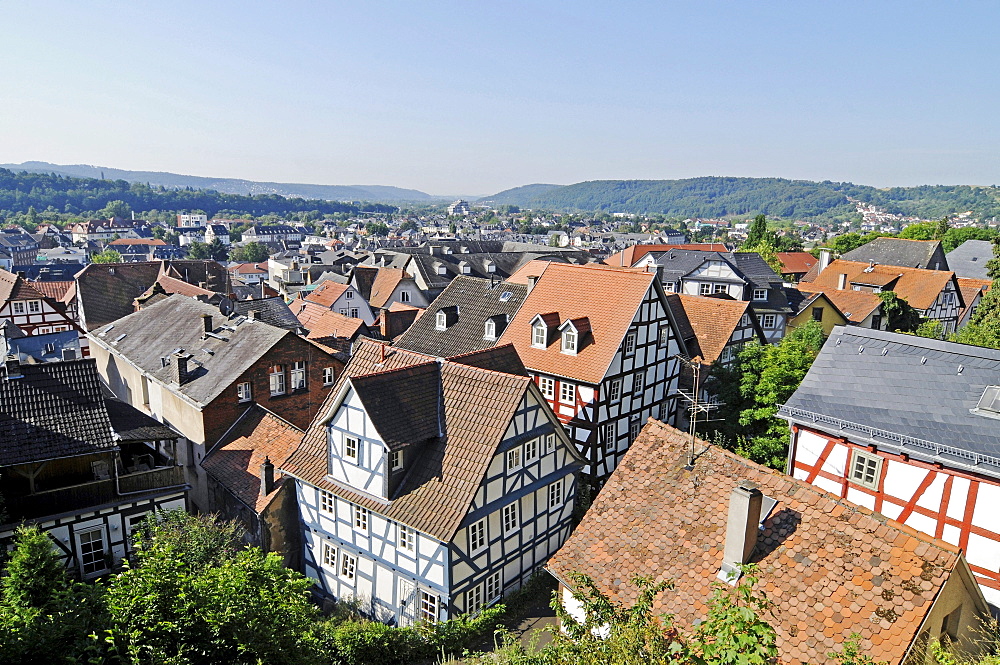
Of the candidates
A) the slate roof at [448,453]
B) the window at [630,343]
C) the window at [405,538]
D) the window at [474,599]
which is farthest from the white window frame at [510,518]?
the window at [630,343]

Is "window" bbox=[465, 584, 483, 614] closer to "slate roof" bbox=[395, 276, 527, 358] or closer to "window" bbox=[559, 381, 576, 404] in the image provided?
"window" bbox=[559, 381, 576, 404]

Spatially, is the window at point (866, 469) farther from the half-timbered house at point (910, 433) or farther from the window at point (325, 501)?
the window at point (325, 501)

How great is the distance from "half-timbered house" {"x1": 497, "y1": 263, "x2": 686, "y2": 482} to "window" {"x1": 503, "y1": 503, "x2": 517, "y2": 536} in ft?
26.6

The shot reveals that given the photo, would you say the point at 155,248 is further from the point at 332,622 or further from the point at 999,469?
the point at 999,469

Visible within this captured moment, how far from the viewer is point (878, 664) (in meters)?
10.9

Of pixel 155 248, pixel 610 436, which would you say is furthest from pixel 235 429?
pixel 155 248

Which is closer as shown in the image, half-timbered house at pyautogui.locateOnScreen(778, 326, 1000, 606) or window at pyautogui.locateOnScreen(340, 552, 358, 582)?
half-timbered house at pyautogui.locateOnScreen(778, 326, 1000, 606)

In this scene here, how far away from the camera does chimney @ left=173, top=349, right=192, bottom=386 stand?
1211 inches

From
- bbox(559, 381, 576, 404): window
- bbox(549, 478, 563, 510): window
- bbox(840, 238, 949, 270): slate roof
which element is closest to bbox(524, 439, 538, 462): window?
bbox(549, 478, 563, 510): window

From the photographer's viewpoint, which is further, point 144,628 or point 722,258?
point 722,258

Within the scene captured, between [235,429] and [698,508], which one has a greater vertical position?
[698,508]

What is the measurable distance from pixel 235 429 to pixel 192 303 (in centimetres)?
1390

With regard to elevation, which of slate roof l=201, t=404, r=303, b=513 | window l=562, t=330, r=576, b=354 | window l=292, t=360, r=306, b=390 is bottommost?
slate roof l=201, t=404, r=303, b=513

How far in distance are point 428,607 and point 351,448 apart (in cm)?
570
